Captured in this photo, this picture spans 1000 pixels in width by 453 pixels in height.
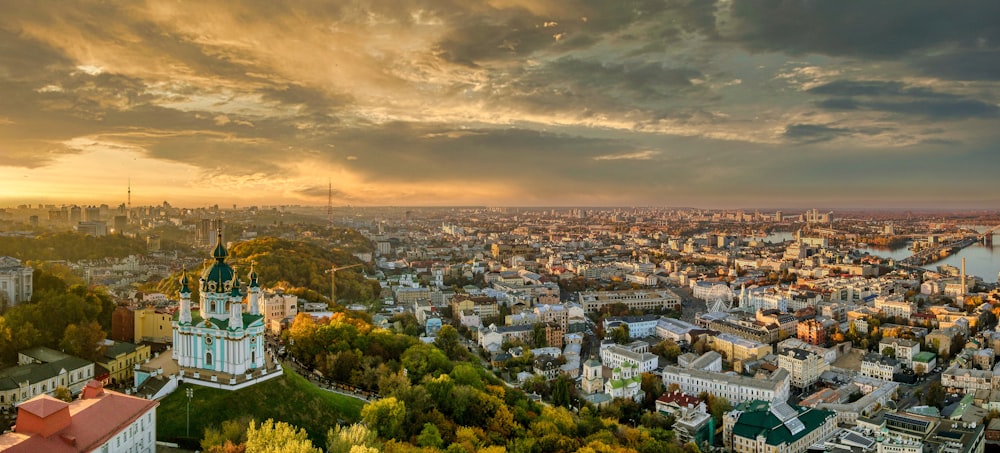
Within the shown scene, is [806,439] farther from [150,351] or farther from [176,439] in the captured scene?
[150,351]

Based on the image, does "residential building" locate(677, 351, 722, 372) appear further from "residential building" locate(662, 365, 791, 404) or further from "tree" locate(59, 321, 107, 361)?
"tree" locate(59, 321, 107, 361)

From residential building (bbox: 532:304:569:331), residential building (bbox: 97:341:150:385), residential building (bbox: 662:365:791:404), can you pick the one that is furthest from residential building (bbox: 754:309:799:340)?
residential building (bbox: 97:341:150:385)

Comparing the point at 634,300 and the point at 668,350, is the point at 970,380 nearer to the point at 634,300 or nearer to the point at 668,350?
the point at 668,350

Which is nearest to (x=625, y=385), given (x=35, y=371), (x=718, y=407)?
(x=718, y=407)

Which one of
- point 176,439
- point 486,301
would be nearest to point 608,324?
point 486,301

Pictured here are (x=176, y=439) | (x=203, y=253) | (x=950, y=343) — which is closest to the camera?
(x=176, y=439)

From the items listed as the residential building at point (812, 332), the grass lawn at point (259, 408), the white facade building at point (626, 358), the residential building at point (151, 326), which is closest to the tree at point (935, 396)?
the residential building at point (812, 332)

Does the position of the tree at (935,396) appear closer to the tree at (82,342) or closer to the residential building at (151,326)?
the residential building at (151,326)
